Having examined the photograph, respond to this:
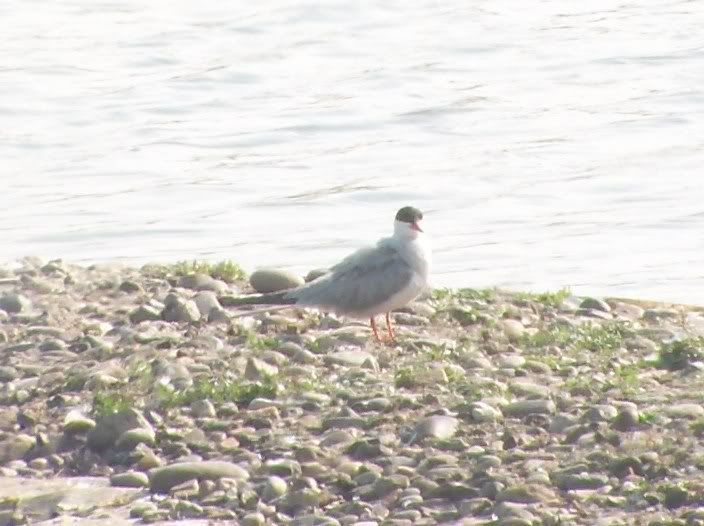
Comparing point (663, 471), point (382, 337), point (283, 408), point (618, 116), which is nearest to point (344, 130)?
point (618, 116)

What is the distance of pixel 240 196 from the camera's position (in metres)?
15.4

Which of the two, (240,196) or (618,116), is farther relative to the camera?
(618,116)

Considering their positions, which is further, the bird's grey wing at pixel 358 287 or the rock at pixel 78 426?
the bird's grey wing at pixel 358 287

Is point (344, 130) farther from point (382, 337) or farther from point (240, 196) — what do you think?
point (382, 337)

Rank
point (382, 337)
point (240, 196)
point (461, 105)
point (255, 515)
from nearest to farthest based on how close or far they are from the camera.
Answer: point (255, 515) → point (382, 337) → point (240, 196) → point (461, 105)

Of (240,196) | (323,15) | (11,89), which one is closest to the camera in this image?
(240,196)

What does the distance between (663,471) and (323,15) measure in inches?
726

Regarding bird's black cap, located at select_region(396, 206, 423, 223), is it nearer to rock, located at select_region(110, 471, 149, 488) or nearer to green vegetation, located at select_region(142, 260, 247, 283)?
green vegetation, located at select_region(142, 260, 247, 283)

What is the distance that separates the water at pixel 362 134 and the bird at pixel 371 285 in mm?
2534

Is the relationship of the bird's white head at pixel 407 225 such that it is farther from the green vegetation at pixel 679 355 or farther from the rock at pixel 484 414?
the rock at pixel 484 414

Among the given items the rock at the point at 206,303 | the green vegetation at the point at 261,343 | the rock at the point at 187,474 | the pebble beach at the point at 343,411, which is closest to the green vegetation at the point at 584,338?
the pebble beach at the point at 343,411

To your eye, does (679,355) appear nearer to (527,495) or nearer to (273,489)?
(527,495)

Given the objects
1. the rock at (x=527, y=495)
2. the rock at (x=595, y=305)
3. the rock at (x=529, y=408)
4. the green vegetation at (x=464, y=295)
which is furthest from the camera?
the green vegetation at (x=464, y=295)

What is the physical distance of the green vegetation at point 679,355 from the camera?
8406 mm
